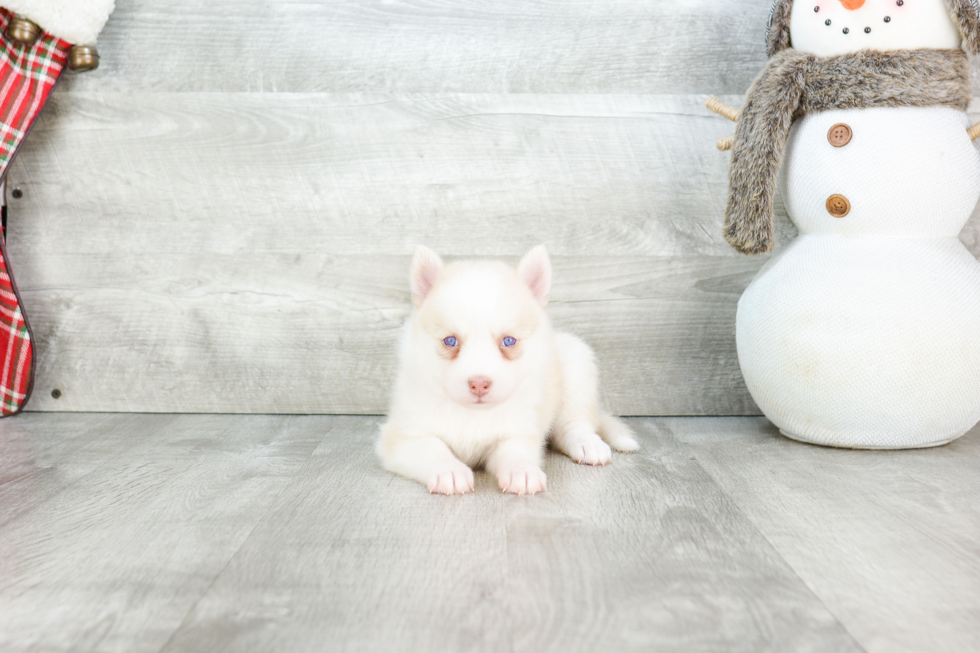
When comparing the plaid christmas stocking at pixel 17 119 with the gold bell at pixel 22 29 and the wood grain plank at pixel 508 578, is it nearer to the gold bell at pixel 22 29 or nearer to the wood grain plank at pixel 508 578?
the gold bell at pixel 22 29

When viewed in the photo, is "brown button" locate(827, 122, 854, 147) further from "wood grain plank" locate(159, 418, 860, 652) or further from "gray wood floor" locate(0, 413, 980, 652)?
"wood grain plank" locate(159, 418, 860, 652)

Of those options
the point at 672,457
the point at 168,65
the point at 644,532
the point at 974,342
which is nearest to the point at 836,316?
the point at 974,342

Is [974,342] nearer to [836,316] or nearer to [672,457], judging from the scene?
[836,316]

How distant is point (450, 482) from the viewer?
127 cm

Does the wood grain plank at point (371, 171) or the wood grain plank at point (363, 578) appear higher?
the wood grain plank at point (371, 171)

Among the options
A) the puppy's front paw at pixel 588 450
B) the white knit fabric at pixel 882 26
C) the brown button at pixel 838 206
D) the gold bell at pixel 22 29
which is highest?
the gold bell at pixel 22 29

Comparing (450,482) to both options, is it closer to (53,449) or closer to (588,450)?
(588,450)

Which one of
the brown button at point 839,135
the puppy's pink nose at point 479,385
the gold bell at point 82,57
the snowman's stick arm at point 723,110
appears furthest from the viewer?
the gold bell at point 82,57

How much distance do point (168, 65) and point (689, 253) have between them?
1.40m

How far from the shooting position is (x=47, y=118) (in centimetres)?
186

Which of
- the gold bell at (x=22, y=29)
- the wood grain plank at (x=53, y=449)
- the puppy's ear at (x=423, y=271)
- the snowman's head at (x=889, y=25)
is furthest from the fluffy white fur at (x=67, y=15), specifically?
the snowman's head at (x=889, y=25)

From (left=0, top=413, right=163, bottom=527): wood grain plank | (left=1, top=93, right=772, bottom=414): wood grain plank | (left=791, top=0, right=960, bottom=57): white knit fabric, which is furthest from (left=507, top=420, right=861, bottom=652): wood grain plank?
(left=791, top=0, right=960, bottom=57): white knit fabric

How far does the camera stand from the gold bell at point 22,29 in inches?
67.4

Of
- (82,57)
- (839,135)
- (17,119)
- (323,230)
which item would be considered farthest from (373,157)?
(839,135)
